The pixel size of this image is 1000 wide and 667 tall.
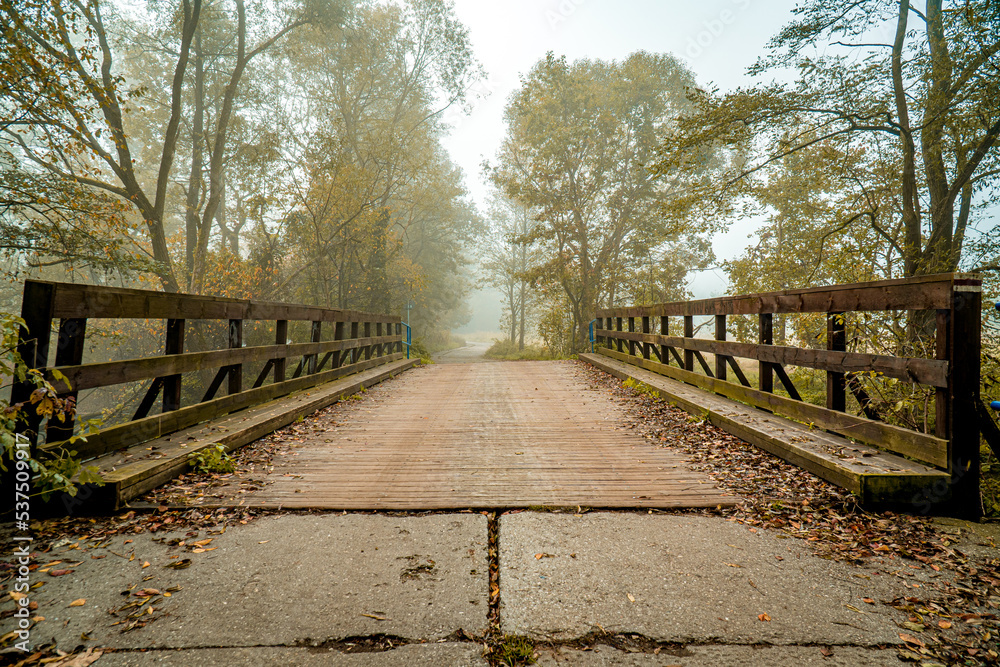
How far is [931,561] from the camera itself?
7.60ft

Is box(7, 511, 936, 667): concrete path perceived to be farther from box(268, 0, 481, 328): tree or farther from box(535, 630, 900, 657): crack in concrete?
box(268, 0, 481, 328): tree

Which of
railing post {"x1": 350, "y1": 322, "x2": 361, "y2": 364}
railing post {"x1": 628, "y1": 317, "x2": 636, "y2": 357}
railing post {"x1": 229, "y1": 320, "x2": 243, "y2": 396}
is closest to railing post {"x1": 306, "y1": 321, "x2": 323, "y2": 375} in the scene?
railing post {"x1": 350, "y1": 322, "x2": 361, "y2": 364}

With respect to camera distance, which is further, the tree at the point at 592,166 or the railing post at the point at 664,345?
the tree at the point at 592,166

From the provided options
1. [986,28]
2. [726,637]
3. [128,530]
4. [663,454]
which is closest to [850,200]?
[986,28]

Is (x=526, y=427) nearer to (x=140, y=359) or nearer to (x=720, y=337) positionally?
(x=720, y=337)

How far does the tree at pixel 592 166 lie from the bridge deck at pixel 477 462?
544 inches

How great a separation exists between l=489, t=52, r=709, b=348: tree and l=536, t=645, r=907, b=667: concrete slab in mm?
17791

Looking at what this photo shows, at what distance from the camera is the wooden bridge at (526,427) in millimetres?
2812

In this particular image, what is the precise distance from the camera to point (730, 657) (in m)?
1.67

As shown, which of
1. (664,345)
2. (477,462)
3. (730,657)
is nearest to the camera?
(730,657)

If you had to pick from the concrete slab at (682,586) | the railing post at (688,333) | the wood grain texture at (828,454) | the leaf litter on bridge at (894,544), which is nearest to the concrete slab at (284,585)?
the concrete slab at (682,586)

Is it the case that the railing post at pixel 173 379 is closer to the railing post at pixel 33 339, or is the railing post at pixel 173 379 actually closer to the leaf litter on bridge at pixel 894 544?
the railing post at pixel 33 339

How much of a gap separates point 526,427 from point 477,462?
56.6 inches

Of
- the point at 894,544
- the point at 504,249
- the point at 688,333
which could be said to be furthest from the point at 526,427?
the point at 504,249
